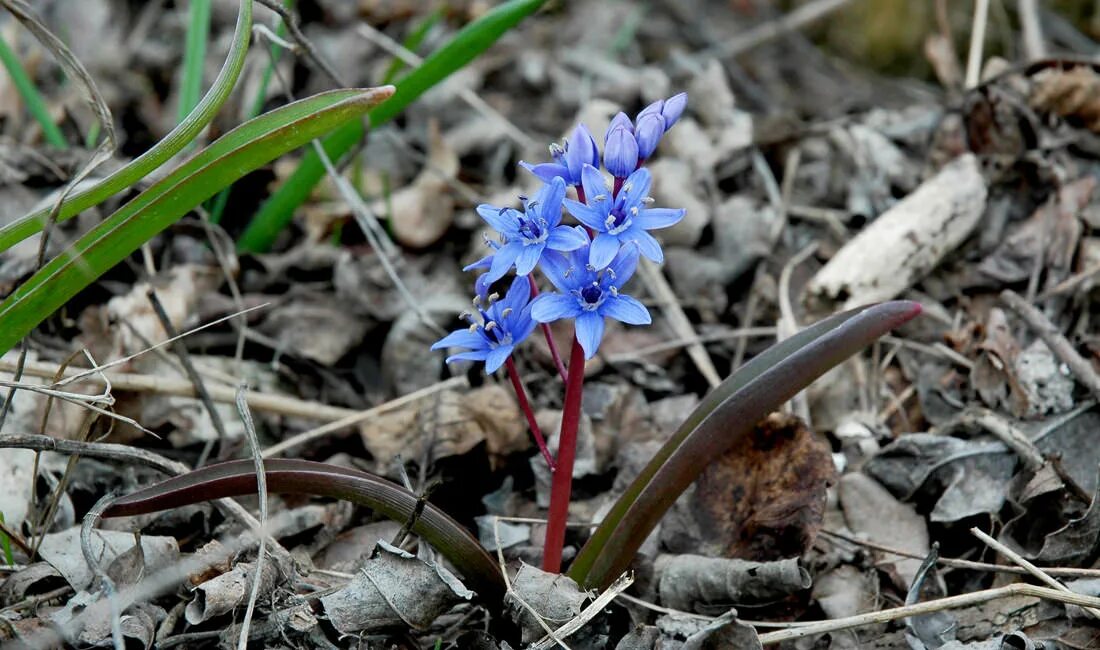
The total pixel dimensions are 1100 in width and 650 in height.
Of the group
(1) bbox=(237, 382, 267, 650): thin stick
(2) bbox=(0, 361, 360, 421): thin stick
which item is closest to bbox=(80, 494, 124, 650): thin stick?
(1) bbox=(237, 382, 267, 650): thin stick

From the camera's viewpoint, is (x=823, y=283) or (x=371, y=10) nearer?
(x=823, y=283)

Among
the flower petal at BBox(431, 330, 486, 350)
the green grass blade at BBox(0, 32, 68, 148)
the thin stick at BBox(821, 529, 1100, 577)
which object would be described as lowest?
the thin stick at BBox(821, 529, 1100, 577)

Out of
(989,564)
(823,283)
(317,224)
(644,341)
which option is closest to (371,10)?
(317,224)

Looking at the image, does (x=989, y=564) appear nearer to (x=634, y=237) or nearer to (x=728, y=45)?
(x=634, y=237)

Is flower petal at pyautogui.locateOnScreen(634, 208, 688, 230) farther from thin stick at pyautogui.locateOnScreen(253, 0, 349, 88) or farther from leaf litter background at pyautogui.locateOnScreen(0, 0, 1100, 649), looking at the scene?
thin stick at pyautogui.locateOnScreen(253, 0, 349, 88)

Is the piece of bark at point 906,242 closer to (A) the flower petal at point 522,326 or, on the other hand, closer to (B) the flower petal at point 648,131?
(B) the flower petal at point 648,131

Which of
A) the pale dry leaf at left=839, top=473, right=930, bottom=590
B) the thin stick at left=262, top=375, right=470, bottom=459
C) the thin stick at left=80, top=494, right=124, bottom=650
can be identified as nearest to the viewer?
the thin stick at left=80, top=494, right=124, bottom=650

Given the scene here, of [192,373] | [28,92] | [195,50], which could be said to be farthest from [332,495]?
[28,92]

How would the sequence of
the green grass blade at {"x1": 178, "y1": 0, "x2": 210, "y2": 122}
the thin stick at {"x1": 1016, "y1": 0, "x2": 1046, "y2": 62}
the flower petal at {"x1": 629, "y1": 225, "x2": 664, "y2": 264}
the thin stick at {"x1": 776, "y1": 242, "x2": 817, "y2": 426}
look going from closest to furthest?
the flower petal at {"x1": 629, "y1": 225, "x2": 664, "y2": 264}, the thin stick at {"x1": 776, "y1": 242, "x2": 817, "y2": 426}, the green grass blade at {"x1": 178, "y1": 0, "x2": 210, "y2": 122}, the thin stick at {"x1": 1016, "y1": 0, "x2": 1046, "y2": 62}
